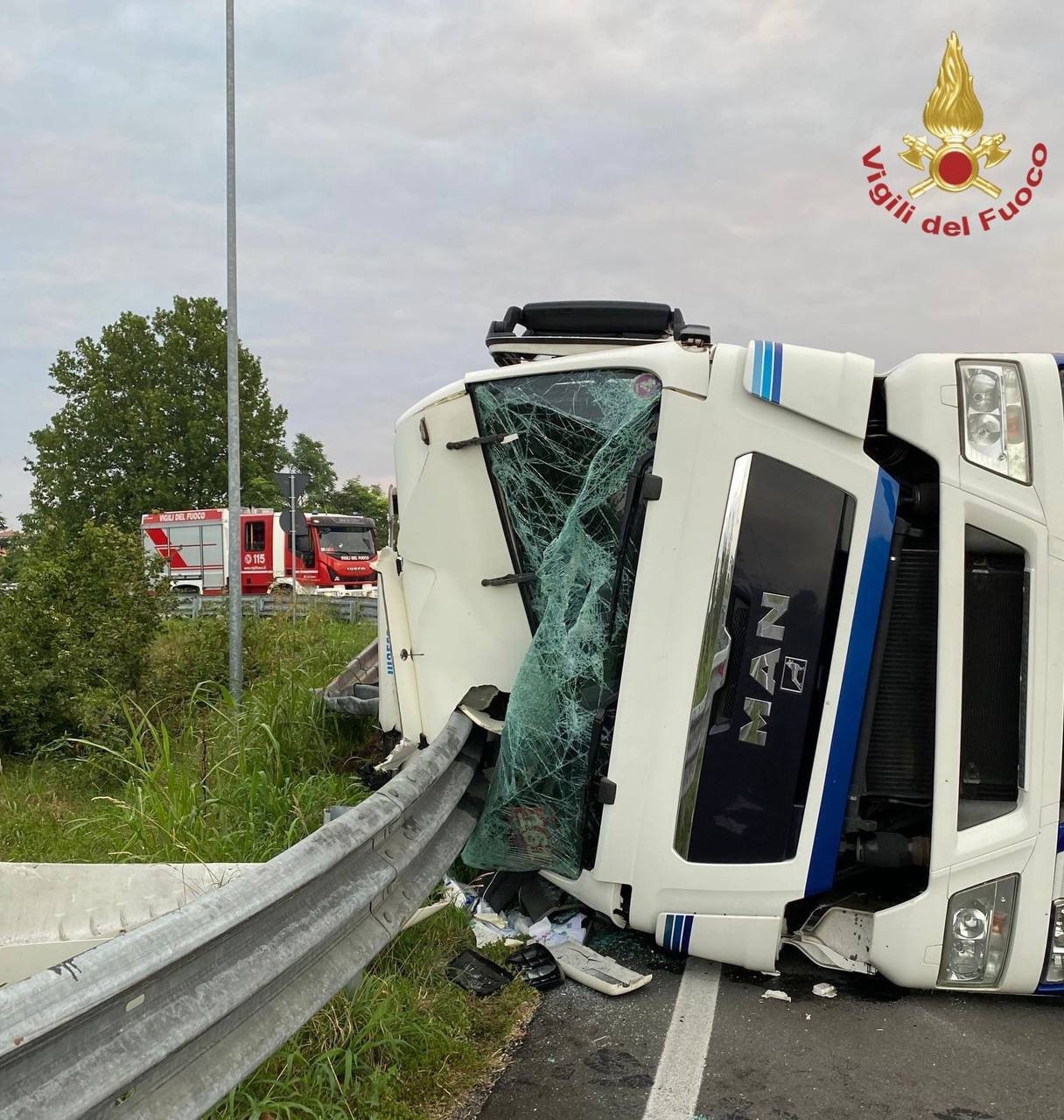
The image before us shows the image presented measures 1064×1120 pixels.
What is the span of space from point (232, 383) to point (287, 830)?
446cm

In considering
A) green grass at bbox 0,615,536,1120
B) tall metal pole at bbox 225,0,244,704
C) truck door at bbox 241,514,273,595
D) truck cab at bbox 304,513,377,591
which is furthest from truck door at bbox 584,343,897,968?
truck door at bbox 241,514,273,595

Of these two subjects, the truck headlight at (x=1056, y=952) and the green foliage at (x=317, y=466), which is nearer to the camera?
the truck headlight at (x=1056, y=952)

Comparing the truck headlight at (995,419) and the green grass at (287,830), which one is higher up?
the truck headlight at (995,419)

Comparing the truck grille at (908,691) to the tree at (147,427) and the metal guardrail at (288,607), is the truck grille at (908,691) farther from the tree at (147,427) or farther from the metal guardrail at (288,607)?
the tree at (147,427)

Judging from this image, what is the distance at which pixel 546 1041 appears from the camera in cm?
267

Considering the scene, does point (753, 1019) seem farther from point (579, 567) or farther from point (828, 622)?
point (579, 567)

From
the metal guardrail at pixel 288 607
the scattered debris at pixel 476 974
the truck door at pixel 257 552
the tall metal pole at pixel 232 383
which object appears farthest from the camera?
the truck door at pixel 257 552

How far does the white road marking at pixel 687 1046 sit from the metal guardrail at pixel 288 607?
6554 mm

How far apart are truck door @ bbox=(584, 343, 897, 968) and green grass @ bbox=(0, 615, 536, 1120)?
724 millimetres

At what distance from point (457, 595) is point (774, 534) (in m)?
1.37

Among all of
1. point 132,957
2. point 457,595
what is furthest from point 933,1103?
point 457,595

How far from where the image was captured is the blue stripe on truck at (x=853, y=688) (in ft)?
9.63

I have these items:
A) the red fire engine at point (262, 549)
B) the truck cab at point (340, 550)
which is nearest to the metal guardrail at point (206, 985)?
the red fire engine at point (262, 549)

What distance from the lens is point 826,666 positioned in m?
2.94
